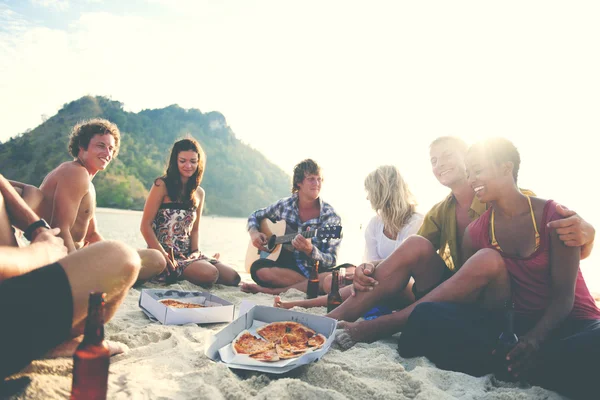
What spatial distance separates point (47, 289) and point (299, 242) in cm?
392

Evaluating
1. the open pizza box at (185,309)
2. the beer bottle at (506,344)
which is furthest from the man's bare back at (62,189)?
the beer bottle at (506,344)

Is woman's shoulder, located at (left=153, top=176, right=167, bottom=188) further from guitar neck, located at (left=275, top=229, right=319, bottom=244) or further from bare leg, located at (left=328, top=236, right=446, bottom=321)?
bare leg, located at (left=328, top=236, right=446, bottom=321)

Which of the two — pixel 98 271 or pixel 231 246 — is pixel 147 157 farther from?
pixel 98 271

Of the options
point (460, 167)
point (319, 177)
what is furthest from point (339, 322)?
point (319, 177)

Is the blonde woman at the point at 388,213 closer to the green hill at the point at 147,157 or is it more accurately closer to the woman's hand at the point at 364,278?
the woman's hand at the point at 364,278

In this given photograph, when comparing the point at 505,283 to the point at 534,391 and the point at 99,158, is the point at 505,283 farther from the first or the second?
the point at 99,158

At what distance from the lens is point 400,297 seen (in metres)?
3.87

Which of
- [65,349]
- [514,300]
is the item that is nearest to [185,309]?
[65,349]

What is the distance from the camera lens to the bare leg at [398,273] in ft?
10.6

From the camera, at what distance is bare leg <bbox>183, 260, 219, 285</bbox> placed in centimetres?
554

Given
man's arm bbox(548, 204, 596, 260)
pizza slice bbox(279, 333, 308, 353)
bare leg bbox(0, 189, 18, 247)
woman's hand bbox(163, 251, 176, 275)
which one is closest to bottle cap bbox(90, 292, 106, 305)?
bare leg bbox(0, 189, 18, 247)

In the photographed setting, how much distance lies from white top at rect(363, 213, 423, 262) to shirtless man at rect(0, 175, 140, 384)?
346 centimetres

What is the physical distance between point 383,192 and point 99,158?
10.2ft

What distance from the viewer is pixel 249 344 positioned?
100 inches
